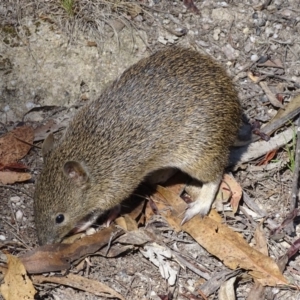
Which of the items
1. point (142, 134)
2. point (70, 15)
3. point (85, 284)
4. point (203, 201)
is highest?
point (70, 15)

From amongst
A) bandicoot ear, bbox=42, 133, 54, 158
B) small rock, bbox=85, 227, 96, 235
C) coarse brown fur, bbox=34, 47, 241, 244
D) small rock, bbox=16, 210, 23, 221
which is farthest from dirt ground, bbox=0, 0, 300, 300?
bandicoot ear, bbox=42, 133, 54, 158

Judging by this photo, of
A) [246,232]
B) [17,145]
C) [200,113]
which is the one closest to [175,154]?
[200,113]

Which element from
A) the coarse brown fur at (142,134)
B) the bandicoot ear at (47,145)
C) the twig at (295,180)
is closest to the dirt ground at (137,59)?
the twig at (295,180)

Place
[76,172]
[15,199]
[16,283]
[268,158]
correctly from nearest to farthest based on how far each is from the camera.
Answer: [16,283], [76,172], [15,199], [268,158]

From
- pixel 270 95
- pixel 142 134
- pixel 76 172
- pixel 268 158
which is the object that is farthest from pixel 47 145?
pixel 270 95

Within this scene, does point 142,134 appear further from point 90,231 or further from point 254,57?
point 254,57

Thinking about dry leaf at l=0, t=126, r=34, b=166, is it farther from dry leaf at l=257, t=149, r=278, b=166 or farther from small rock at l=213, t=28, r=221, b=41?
small rock at l=213, t=28, r=221, b=41

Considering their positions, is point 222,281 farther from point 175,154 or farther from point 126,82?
point 126,82
